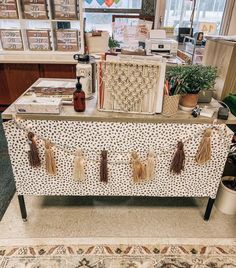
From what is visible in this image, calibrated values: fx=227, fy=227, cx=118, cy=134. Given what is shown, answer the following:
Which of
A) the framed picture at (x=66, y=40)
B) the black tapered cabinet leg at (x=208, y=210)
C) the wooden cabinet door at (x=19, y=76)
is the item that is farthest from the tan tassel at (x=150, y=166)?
the framed picture at (x=66, y=40)

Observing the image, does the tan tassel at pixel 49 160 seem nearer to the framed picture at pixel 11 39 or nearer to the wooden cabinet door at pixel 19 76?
the wooden cabinet door at pixel 19 76

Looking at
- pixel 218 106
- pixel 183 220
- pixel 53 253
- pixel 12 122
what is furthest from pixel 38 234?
pixel 218 106

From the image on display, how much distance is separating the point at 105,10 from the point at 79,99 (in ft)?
10.3

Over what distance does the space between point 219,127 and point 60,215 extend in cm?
125

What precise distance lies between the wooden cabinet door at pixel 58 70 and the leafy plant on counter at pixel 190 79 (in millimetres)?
1864

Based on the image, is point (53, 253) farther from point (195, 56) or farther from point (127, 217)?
point (195, 56)

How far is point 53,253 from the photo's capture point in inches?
55.5

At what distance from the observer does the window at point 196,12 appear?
3.87 metres

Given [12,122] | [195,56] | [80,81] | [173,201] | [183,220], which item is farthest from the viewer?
[195,56]

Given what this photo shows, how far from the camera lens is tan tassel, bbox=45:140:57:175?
4.39ft

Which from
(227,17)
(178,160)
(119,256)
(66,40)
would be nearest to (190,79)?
(178,160)

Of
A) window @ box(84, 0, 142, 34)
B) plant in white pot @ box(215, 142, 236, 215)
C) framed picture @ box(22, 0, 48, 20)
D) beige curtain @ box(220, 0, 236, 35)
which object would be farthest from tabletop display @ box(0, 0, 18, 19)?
beige curtain @ box(220, 0, 236, 35)

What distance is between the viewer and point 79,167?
1395 mm

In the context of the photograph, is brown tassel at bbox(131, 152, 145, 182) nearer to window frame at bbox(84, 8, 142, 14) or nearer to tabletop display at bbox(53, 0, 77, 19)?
tabletop display at bbox(53, 0, 77, 19)
